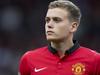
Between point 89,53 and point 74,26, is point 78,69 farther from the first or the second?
point 74,26

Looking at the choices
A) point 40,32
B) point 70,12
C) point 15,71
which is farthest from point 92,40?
point 70,12

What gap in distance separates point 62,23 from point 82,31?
546 centimetres

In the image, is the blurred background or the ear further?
the blurred background

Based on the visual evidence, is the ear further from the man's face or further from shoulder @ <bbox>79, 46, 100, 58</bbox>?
shoulder @ <bbox>79, 46, 100, 58</bbox>

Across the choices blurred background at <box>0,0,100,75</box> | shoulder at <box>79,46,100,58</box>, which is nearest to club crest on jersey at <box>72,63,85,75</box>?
shoulder at <box>79,46,100,58</box>

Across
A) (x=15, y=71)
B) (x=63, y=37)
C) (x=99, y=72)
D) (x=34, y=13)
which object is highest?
(x=63, y=37)

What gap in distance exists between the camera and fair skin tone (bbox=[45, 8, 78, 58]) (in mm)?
→ 4961

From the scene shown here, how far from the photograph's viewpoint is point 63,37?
16.6 feet

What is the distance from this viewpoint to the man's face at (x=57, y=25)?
4953 millimetres

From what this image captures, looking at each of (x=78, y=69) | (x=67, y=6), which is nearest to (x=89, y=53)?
(x=78, y=69)

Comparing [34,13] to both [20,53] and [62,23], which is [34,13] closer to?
[20,53]

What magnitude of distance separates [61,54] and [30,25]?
5.81m

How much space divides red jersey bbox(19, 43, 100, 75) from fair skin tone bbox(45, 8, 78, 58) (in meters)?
0.07

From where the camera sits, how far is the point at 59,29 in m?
5.01
